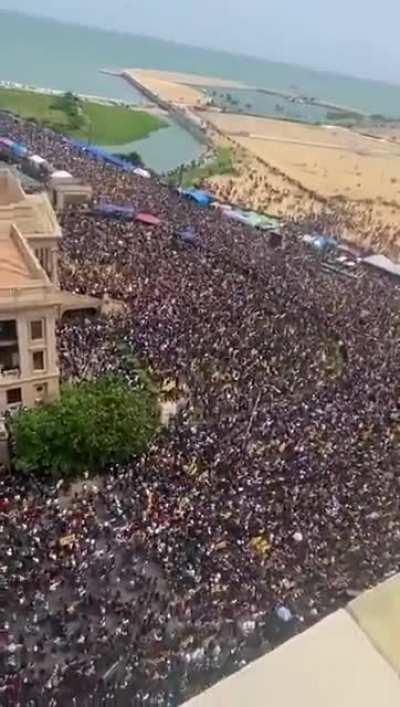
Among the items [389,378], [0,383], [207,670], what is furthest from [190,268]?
[207,670]

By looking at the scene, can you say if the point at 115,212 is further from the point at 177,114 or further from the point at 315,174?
the point at 177,114

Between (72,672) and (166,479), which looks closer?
(72,672)

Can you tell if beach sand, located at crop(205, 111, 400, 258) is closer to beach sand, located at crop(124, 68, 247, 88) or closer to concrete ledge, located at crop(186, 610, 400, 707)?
concrete ledge, located at crop(186, 610, 400, 707)

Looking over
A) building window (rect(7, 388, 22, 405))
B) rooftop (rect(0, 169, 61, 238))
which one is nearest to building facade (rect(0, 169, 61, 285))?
rooftop (rect(0, 169, 61, 238))

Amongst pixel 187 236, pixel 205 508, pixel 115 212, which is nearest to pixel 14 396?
pixel 205 508

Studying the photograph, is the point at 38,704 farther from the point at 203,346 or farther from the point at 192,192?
the point at 192,192

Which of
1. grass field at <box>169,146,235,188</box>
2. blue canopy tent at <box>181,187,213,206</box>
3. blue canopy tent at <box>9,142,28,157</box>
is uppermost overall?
blue canopy tent at <box>9,142,28,157</box>
